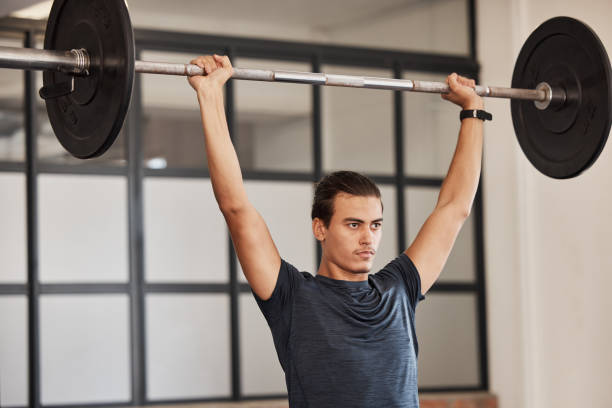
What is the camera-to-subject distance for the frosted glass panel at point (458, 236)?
5.71m

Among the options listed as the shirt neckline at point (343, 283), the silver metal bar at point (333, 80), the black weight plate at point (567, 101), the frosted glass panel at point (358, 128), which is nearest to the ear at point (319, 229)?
the shirt neckline at point (343, 283)

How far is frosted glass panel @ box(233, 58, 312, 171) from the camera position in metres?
5.37

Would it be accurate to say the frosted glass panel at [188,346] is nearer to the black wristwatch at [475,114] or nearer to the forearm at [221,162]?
the black wristwatch at [475,114]

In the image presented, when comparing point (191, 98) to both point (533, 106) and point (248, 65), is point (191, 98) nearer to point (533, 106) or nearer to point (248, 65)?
point (248, 65)

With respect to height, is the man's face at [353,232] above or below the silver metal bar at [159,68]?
→ below

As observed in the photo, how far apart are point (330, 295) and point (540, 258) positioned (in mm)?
3154

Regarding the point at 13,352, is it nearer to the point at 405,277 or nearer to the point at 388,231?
the point at 388,231

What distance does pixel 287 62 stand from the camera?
5473 mm

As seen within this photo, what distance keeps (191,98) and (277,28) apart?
89cm

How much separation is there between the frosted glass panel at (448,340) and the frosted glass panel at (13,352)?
2.37m

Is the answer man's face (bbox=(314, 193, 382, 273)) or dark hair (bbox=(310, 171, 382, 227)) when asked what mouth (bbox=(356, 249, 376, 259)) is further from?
dark hair (bbox=(310, 171, 382, 227))

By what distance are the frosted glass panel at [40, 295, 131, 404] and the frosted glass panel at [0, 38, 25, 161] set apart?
0.81 metres

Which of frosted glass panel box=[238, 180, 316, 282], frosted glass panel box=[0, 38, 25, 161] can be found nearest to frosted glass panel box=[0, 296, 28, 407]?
frosted glass panel box=[0, 38, 25, 161]

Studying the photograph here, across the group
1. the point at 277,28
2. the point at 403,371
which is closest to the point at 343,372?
the point at 403,371
